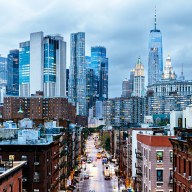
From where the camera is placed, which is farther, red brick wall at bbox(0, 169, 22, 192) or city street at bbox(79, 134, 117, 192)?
city street at bbox(79, 134, 117, 192)

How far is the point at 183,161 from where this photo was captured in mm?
47125

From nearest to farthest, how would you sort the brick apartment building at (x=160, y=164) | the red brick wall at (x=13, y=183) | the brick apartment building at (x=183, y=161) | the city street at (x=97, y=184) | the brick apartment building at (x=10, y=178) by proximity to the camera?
1. the brick apartment building at (x=10, y=178)
2. the red brick wall at (x=13, y=183)
3. the brick apartment building at (x=183, y=161)
4. the brick apartment building at (x=160, y=164)
5. the city street at (x=97, y=184)

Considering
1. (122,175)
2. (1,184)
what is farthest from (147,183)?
(122,175)

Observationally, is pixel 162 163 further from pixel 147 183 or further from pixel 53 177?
pixel 53 177

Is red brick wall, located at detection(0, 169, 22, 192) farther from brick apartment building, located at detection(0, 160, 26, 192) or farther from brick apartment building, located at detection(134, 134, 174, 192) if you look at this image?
brick apartment building, located at detection(134, 134, 174, 192)

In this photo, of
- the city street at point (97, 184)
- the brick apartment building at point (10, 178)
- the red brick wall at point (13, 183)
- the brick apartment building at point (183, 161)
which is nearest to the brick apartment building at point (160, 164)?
the brick apartment building at point (183, 161)

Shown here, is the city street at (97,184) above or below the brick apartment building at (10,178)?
below

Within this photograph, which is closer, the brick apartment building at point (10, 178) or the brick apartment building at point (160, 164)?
the brick apartment building at point (10, 178)

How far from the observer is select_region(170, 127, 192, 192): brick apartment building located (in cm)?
4409

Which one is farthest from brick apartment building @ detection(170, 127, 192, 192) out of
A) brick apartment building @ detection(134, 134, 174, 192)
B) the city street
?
the city street

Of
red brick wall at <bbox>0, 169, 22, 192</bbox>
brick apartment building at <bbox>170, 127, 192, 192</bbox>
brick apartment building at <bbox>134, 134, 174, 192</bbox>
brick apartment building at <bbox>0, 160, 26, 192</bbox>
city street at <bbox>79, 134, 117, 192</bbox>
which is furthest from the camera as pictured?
city street at <bbox>79, 134, 117, 192</bbox>

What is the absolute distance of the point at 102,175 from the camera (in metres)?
152

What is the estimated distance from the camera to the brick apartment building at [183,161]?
1736 inches

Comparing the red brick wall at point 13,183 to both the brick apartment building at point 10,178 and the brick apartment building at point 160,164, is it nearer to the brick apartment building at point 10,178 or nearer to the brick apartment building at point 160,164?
the brick apartment building at point 10,178
